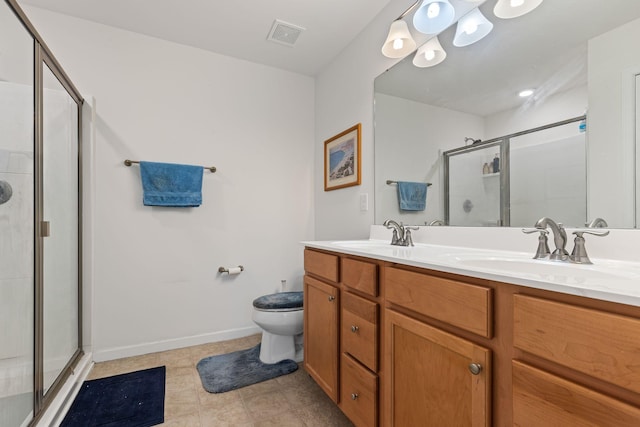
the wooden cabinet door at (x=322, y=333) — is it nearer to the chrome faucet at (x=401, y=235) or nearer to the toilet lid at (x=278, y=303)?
the toilet lid at (x=278, y=303)

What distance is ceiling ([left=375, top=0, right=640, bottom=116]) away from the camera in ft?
3.25

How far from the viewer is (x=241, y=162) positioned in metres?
2.41

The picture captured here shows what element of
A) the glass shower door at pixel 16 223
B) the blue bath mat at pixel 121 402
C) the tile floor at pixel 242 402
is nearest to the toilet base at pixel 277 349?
the tile floor at pixel 242 402

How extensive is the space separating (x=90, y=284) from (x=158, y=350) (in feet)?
2.12

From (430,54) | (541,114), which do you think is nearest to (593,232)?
(541,114)

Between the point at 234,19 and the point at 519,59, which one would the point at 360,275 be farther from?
the point at 234,19

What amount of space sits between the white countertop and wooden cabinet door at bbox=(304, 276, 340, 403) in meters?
0.26

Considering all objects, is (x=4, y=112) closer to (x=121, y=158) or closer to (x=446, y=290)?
(x=121, y=158)

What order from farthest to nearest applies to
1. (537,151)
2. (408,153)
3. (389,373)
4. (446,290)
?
Answer: 1. (408,153)
2. (537,151)
3. (389,373)
4. (446,290)

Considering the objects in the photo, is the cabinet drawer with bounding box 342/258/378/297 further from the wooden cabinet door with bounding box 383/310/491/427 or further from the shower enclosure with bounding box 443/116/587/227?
the shower enclosure with bounding box 443/116/587/227

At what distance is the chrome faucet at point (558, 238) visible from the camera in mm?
912

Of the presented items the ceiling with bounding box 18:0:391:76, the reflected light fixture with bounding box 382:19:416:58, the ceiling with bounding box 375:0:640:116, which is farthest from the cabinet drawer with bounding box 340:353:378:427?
the ceiling with bounding box 18:0:391:76

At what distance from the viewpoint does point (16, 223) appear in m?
1.19

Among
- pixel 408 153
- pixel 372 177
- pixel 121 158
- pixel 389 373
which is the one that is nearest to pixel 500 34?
pixel 408 153
